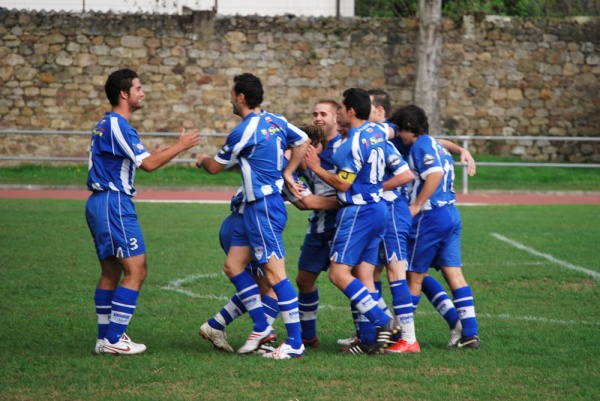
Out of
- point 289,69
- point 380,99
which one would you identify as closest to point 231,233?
point 380,99

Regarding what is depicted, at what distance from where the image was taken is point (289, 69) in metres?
25.1

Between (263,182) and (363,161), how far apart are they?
2.30ft

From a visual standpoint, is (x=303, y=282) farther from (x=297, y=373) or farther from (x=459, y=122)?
(x=459, y=122)

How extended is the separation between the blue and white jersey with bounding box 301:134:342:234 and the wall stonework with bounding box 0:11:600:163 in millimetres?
17460

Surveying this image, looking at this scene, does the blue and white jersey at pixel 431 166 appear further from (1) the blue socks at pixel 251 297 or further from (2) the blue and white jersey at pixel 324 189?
(1) the blue socks at pixel 251 297

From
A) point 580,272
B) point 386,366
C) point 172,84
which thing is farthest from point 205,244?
point 172,84

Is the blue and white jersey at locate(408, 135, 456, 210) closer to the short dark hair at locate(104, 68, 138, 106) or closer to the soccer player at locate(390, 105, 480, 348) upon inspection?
the soccer player at locate(390, 105, 480, 348)

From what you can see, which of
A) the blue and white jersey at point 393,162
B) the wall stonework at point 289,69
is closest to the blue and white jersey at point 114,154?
the blue and white jersey at point 393,162

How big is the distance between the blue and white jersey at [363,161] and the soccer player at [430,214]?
1.53 feet

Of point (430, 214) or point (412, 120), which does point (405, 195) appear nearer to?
point (430, 214)

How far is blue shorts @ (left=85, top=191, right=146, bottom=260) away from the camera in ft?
22.3

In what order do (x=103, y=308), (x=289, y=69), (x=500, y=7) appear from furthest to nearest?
1. (x=500, y=7)
2. (x=289, y=69)
3. (x=103, y=308)

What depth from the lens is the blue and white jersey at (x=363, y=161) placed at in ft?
22.5

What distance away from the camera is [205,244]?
1288 centimetres
